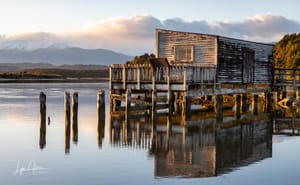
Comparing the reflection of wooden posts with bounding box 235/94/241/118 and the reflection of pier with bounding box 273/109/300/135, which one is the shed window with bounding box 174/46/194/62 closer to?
the reflection of wooden posts with bounding box 235/94/241/118

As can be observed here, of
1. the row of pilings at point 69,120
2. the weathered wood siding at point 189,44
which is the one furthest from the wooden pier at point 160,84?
the row of pilings at point 69,120

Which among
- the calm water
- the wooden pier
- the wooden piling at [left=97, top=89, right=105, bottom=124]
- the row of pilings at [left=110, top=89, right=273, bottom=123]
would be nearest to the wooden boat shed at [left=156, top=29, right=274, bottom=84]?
the wooden pier

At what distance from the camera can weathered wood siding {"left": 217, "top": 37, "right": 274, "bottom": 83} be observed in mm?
37812

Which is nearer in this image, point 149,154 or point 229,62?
point 149,154

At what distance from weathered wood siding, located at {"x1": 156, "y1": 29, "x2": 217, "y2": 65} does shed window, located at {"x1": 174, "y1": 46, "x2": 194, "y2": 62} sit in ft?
0.76

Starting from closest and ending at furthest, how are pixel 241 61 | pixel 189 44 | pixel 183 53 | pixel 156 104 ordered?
1. pixel 156 104
2. pixel 189 44
3. pixel 183 53
4. pixel 241 61

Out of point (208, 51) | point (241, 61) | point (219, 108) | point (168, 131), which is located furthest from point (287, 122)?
point (168, 131)

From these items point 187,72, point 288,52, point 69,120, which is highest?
→ point 288,52

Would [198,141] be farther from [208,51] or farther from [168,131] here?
[208,51]

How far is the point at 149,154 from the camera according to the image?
20828 mm

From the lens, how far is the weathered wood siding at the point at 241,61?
124 feet

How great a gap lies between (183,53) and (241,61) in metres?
5.94

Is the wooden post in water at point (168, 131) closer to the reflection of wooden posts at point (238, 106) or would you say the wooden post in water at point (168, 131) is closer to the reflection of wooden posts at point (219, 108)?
the reflection of wooden posts at point (219, 108)

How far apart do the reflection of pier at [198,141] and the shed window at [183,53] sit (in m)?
4.64
